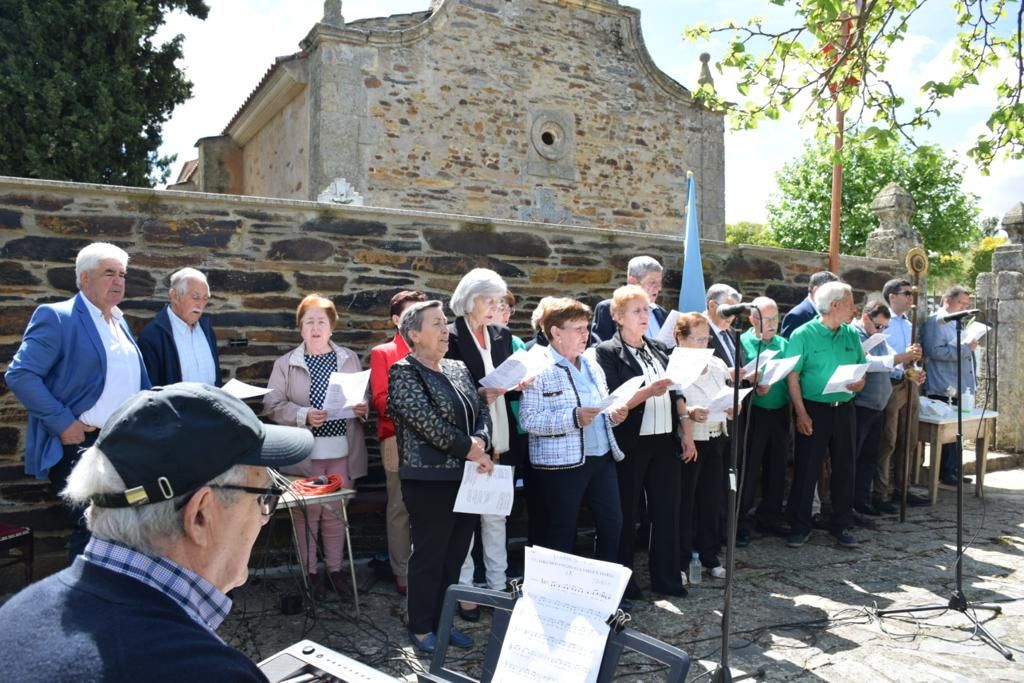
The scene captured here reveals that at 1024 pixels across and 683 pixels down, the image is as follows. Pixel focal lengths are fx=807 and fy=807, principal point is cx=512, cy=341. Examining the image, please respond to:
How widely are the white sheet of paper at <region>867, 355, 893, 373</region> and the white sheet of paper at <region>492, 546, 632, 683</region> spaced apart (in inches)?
205

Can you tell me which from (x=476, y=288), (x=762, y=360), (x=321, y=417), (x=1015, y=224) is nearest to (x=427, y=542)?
(x=321, y=417)

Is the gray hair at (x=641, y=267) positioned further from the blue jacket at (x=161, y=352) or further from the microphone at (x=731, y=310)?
the blue jacket at (x=161, y=352)

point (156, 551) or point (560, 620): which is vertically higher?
point (156, 551)

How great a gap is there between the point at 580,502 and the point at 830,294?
2987 mm

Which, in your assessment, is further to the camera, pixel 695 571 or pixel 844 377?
pixel 844 377

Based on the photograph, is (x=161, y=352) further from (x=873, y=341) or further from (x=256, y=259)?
(x=873, y=341)

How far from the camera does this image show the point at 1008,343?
1002cm

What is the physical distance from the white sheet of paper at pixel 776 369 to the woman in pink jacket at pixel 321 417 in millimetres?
2925

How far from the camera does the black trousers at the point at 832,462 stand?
636cm

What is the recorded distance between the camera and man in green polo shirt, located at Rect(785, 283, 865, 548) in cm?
631

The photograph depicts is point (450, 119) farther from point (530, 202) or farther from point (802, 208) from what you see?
point (802, 208)

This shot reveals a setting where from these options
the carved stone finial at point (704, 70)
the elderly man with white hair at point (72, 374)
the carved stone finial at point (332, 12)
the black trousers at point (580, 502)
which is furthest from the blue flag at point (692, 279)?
the carved stone finial at point (704, 70)

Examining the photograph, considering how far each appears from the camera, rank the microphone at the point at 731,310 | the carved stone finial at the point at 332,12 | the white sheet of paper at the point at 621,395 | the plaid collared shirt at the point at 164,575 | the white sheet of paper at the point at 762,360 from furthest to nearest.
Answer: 1. the carved stone finial at the point at 332,12
2. the white sheet of paper at the point at 762,360
3. the white sheet of paper at the point at 621,395
4. the microphone at the point at 731,310
5. the plaid collared shirt at the point at 164,575

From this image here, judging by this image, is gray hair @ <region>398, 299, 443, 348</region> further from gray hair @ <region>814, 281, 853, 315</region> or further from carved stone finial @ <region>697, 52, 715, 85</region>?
carved stone finial @ <region>697, 52, 715, 85</region>
